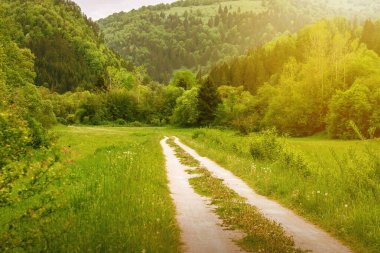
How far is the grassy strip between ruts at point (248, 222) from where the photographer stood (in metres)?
9.39

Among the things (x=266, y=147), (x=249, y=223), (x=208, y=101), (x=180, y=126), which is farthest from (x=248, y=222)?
(x=180, y=126)

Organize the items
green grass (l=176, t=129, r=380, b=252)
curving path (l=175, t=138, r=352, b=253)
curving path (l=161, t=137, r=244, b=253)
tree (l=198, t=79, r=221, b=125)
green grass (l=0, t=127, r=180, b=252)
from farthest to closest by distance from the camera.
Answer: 1. tree (l=198, t=79, r=221, b=125)
2. green grass (l=176, t=129, r=380, b=252)
3. curving path (l=175, t=138, r=352, b=253)
4. curving path (l=161, t=137, r=244, b=253)
5. green grass (l=0, t=127, r=180, b=252)

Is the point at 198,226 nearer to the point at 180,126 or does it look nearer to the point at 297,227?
the point at 297,227

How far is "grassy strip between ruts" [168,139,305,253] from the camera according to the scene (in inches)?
370

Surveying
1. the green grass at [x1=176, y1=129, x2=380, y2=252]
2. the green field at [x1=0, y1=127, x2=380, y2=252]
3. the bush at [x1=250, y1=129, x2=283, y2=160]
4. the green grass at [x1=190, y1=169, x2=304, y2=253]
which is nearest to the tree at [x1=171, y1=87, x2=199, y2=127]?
the bush at [x1=250, y1=129, x2=283, y2=160]

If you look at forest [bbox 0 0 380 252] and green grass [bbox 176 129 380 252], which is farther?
green grass [bbox 176 129 380 252]

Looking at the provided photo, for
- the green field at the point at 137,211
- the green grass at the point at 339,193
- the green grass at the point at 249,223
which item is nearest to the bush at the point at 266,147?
the green grass at the point at 339,193

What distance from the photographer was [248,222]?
1146cm

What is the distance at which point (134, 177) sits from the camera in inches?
619

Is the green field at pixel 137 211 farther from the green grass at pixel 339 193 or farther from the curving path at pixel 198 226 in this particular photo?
the curving path at pixel 198 226

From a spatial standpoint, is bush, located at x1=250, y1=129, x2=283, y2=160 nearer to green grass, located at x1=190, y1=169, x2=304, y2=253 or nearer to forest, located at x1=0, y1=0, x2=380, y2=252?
forest, located at x1=0, y1=0, x2=380, y2=252

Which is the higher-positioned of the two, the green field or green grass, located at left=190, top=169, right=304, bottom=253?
the green field

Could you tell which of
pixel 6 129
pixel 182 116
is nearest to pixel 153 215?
pixel 6 129

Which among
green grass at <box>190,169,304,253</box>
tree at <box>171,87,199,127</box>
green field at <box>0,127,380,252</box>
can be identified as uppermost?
tree at <box>171,87,199,127</box>
